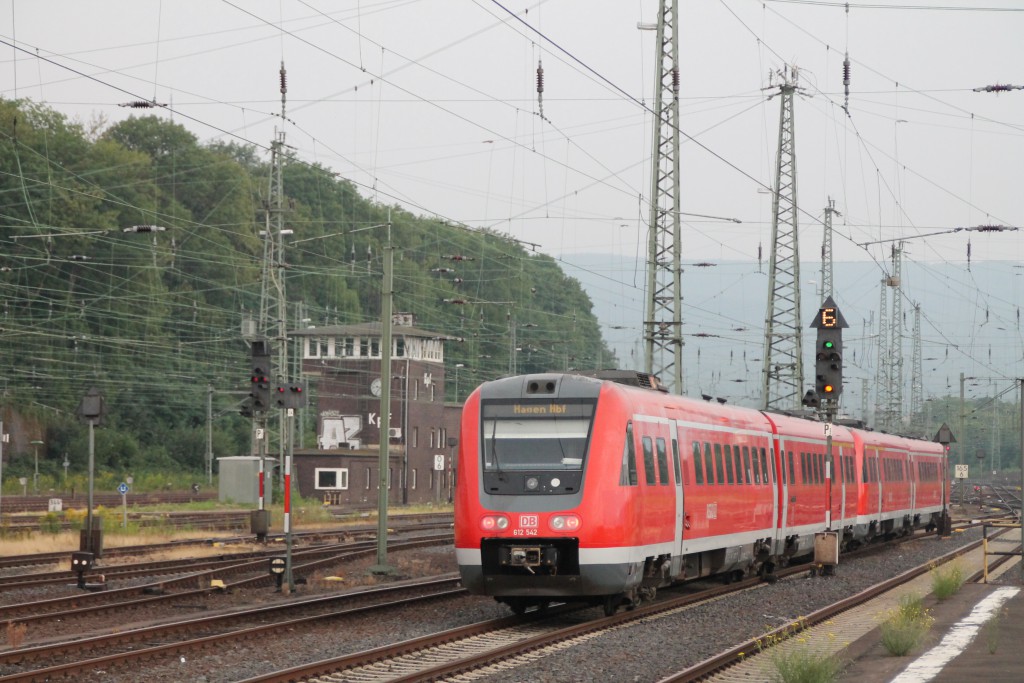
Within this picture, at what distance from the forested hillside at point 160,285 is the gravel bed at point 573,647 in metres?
43.0

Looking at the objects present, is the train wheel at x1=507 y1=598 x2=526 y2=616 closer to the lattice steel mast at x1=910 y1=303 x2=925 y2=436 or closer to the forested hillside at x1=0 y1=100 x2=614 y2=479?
the forested hillside at x1=0 y1=100 x2=614 y2=479

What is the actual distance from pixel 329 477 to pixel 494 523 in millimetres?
57814

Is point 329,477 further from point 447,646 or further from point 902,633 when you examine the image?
point 902,633

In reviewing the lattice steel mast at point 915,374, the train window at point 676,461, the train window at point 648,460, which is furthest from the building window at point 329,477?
the train window at point 648,460

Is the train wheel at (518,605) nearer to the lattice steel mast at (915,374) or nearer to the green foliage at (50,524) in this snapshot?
the green foliage at (50,524)

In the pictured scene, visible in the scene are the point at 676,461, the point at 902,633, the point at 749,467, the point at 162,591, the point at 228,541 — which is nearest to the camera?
the point at 902,633

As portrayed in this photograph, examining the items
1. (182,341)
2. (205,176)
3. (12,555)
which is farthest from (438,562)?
(205,176)

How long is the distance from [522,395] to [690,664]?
5.02 meters

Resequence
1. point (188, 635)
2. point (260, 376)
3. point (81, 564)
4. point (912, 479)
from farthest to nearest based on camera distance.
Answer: point (912, 479)
point (260, 376)
point (81, 564)
point (188, 635)

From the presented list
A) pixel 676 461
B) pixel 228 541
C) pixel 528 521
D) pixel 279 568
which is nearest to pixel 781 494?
pixel 676 461

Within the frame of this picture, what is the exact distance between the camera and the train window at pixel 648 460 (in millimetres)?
20438

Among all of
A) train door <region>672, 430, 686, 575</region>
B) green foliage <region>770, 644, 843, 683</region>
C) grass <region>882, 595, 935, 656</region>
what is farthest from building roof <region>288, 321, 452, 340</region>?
green foliage <region>770, 644, 843, 683</region>

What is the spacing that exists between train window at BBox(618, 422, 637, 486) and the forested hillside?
45.1 metres

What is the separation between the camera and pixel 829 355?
29078mm
